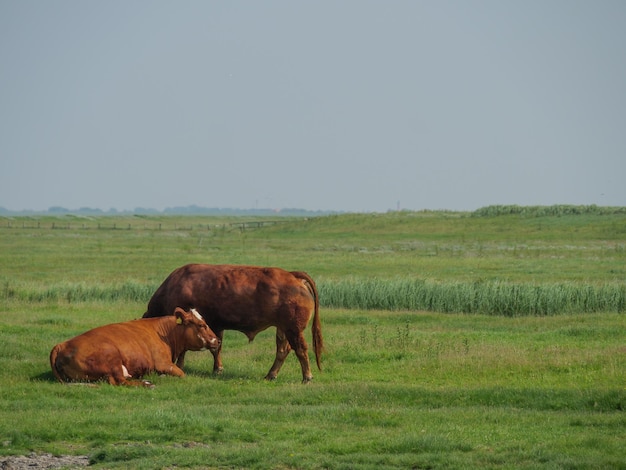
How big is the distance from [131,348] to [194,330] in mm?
1362

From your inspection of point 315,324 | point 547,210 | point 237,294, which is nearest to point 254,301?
point 237,294

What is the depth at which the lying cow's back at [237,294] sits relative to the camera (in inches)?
658

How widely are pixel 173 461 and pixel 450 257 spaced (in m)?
45.7

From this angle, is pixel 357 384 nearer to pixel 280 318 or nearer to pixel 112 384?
pixel 280 318

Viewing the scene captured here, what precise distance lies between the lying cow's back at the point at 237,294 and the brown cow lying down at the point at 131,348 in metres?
0.66

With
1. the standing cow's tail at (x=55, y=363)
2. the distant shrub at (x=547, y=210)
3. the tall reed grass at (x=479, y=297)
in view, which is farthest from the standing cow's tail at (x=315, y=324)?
the distant shrub at (x=547, y=210)

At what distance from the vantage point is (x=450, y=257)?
181ft

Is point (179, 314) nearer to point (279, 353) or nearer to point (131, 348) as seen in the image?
point (131, 348)

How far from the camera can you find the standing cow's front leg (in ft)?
54.1

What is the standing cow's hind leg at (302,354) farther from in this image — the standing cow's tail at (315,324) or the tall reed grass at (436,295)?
the tall reed grass at (436,295)

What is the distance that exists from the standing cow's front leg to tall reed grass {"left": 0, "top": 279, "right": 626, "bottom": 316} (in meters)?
13.4

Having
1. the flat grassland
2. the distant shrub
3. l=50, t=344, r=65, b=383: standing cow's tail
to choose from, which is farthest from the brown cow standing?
the distant shrub

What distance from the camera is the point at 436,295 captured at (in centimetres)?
3019

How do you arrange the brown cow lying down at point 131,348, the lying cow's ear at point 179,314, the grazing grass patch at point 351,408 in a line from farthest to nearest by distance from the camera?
the lying cow's ear at point 179,314 → the brown cow lying down at point 131,348 → the grazing grass patch at point 351,408
